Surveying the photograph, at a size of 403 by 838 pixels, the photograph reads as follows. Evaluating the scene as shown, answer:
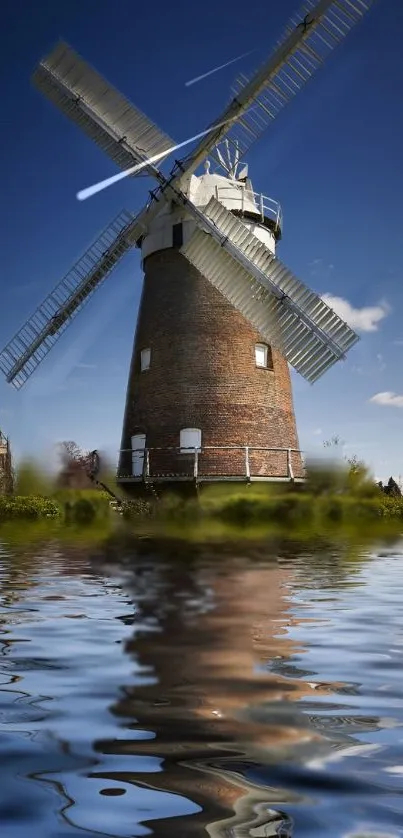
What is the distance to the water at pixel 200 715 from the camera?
2.12 m

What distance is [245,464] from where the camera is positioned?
2002cm

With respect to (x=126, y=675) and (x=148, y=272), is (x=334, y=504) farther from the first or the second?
(x=126, y=675)

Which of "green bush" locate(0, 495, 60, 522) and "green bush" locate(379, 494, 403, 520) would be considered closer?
"green bush" locate(0, 495, 60, 522)

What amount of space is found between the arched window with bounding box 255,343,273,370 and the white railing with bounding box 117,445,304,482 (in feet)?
8.92

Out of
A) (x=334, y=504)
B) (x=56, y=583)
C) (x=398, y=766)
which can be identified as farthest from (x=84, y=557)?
(x=334, y=504)

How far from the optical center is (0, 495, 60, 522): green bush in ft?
69.6

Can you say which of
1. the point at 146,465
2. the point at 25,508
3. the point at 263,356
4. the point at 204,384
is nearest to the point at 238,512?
the point at 146,465

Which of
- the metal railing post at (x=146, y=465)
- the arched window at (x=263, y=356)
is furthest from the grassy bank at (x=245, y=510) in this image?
the arched window at (x=263, y=356)

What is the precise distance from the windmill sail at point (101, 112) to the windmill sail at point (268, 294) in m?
3.35

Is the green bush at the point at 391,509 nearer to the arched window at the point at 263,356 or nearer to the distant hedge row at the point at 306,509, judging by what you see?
the distant hedge row at the point at 306,509

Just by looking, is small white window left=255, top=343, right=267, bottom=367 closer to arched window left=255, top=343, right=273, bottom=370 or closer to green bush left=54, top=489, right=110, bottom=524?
arched window left=255, top=343, right=273, bottom=370

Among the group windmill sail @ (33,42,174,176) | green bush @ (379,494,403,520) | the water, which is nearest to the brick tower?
windmill sail @ (33,42,174,176)

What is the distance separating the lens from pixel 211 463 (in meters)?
20.1

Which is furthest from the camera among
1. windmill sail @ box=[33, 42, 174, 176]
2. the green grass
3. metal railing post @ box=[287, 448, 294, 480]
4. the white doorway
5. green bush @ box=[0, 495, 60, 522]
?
windmill sail @ box=[33, 42, 174, 176]
